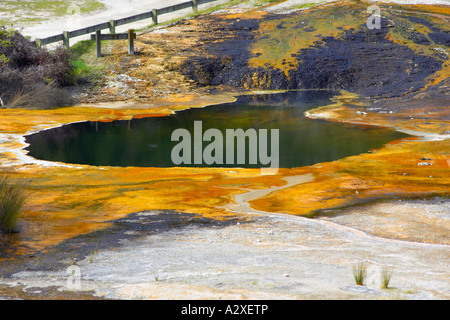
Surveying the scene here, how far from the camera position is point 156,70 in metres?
28.8

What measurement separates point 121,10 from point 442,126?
1307 inches

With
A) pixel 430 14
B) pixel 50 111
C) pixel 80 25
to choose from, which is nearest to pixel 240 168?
pixel 50 111

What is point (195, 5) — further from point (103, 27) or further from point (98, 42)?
point (98, 42)

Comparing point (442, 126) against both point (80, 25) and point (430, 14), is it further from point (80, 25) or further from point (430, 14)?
point (80, 25)

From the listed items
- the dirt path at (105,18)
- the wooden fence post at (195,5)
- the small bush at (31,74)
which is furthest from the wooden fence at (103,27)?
the dirt path at (105,18)

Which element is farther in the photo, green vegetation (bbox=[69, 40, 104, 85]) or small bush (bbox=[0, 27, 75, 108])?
green vegetation (bbox=[69, 40, 104, 85])

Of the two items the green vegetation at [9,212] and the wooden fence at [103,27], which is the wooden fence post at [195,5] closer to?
the wooden fence at [103,27]
